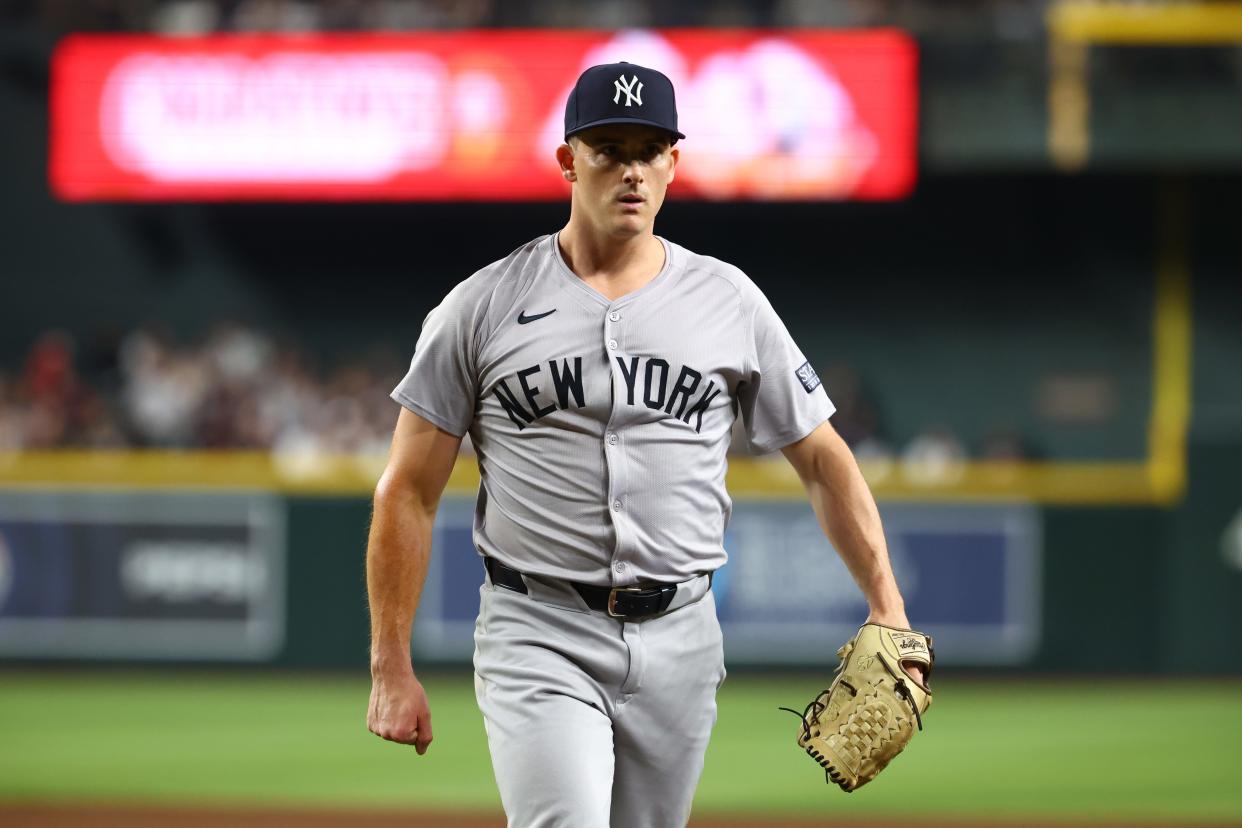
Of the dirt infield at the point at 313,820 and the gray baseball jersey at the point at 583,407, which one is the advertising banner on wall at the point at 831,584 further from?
the gray baseball jersey at the point at 583,407

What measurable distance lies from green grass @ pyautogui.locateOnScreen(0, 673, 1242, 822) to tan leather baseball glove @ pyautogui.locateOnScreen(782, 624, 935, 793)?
14.3 feet

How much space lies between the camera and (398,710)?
11.5ft

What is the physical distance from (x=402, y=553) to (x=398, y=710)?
0.31m

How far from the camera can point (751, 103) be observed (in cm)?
1477

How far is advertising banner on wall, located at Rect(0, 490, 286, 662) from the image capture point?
1263cm

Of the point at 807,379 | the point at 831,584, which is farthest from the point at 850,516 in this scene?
the point at 831,584

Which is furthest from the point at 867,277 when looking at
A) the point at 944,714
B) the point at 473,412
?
the point at 473,412

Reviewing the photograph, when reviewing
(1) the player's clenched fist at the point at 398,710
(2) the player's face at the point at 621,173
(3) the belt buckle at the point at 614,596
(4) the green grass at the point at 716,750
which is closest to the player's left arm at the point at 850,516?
(3) the belt buckle at the point at 614,596

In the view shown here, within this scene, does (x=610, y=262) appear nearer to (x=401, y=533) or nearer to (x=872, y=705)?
(x=401, y=533)

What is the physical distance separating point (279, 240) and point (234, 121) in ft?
8.45

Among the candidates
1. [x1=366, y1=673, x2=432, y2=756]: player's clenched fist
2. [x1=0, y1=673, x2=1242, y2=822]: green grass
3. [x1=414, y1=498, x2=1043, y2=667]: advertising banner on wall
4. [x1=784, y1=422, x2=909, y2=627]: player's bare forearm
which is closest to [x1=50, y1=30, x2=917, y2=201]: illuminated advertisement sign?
[x1=414, y1=498, x2=1043, y2=667]: advertising banner on wall

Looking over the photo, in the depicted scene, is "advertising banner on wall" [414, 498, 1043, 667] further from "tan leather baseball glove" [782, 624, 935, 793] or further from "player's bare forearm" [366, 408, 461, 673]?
"player's bare forearm" [366, 408, 461, 673]

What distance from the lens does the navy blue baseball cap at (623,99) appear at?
3467 mm

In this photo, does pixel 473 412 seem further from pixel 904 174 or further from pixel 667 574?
pixel 904 174
